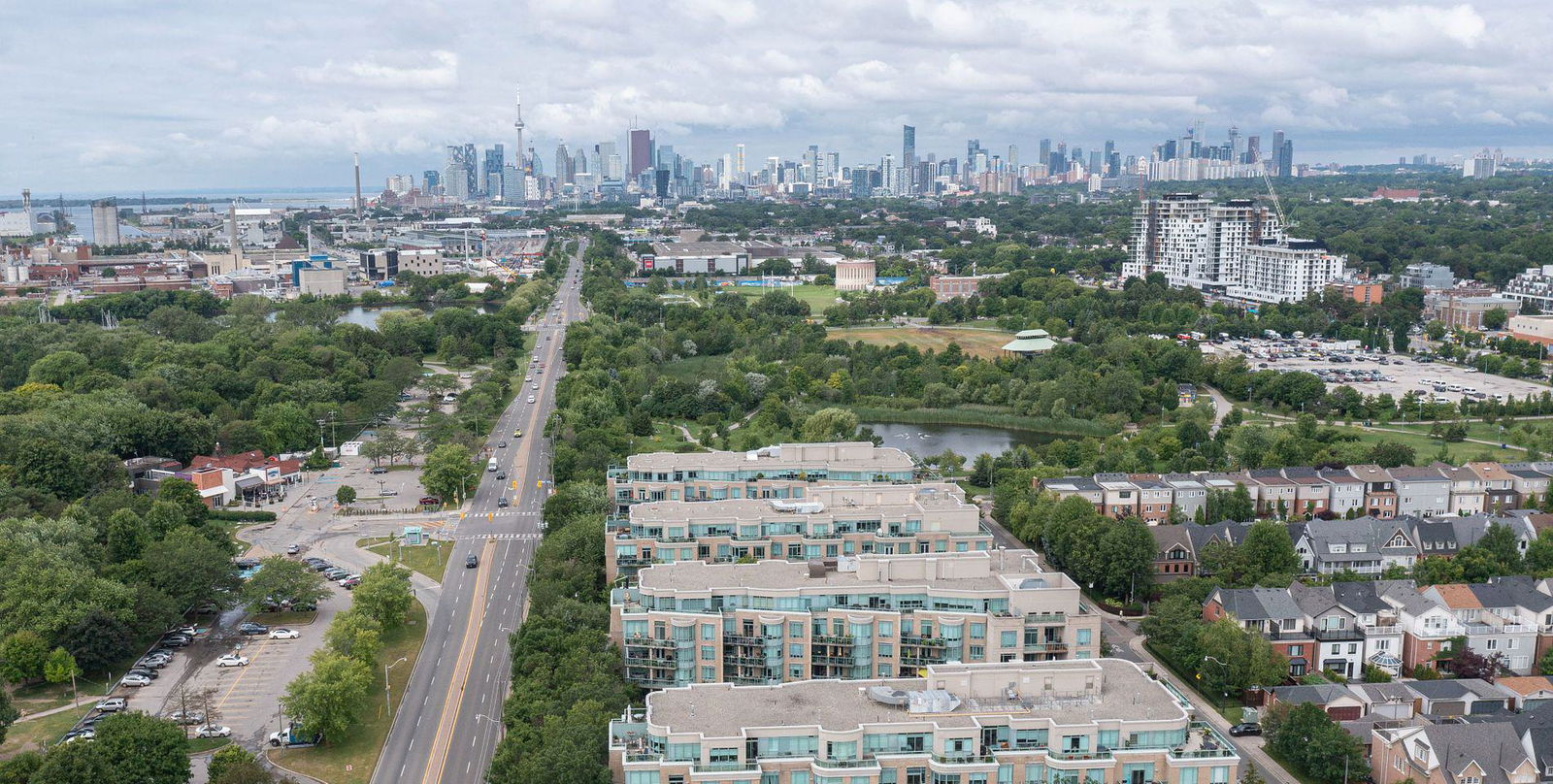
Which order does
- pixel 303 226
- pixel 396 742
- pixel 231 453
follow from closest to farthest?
pixel 396 742, pixel 231 453, pixel 303 226

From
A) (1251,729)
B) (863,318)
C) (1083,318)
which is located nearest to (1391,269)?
(1083,318)

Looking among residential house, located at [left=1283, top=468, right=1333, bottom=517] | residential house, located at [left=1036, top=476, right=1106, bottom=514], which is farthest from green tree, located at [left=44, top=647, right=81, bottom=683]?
residential house, located at [left=1283, top=468, right=1333, bottom=517]

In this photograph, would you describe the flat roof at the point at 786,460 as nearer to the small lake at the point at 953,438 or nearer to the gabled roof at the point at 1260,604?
the gabled roof at the point at 1260,604

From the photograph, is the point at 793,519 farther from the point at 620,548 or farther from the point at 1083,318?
the point at 1083,318

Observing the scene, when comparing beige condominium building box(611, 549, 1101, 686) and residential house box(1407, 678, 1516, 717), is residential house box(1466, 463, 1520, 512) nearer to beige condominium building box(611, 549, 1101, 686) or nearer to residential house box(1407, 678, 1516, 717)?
residential house box(1407, 678, 1516, 717)

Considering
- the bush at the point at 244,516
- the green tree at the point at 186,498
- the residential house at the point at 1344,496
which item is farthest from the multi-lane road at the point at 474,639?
the residential house at the point at 1344,496

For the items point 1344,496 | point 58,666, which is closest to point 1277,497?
point 1344,496
